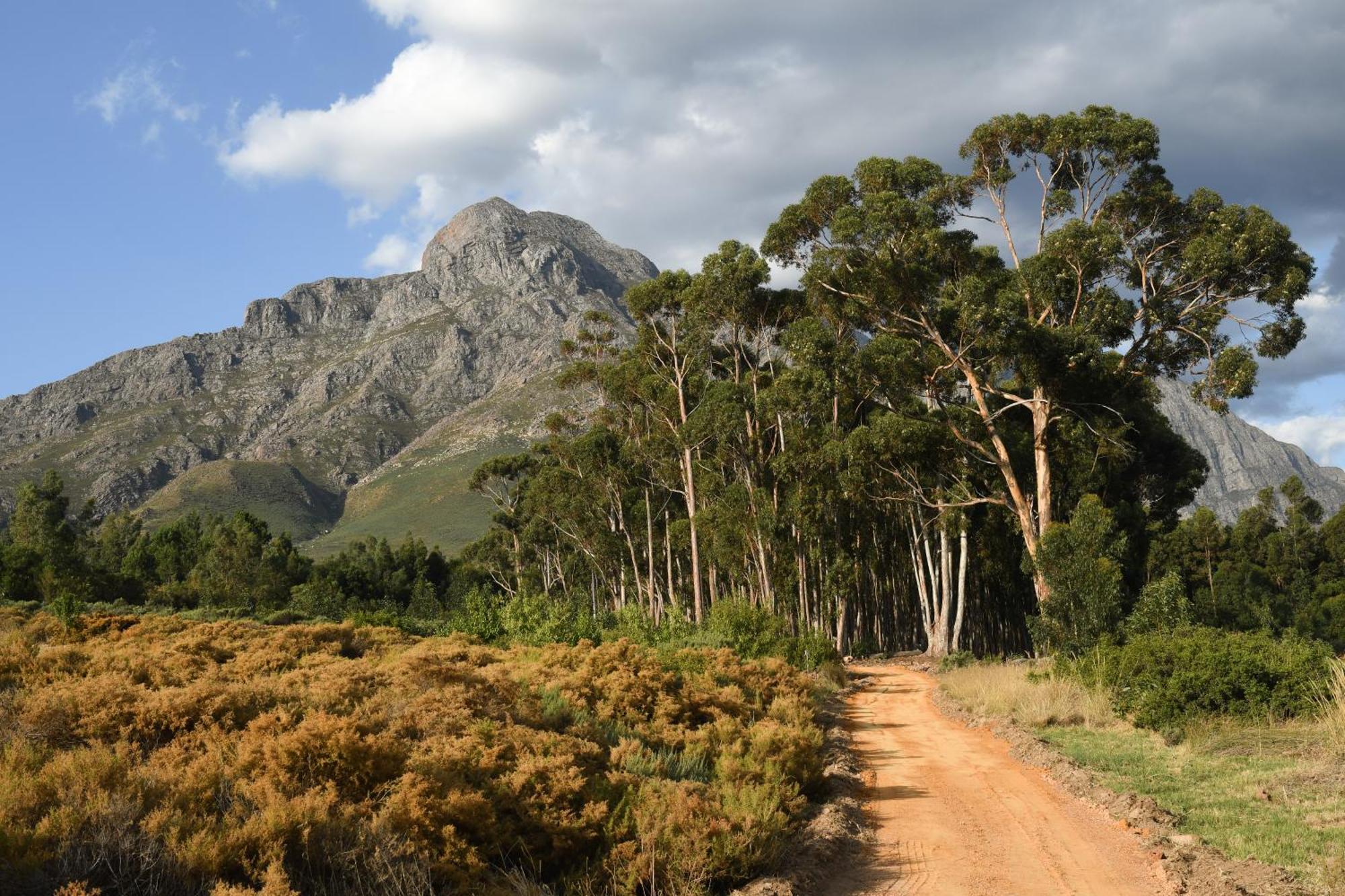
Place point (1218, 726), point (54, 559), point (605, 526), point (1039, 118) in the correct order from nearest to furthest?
point (1218, 726) < point (1039, 118) < point (54, 559) < point (605, 526)

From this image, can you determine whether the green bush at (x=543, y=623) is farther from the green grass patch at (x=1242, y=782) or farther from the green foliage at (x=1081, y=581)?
the green grass patch at (x=1242, y=782)

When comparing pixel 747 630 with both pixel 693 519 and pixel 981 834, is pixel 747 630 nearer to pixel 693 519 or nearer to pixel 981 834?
pixel 693 519

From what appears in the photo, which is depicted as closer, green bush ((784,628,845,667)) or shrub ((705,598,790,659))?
green bush ((784,628,845,667))

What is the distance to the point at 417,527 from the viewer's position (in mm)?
157875

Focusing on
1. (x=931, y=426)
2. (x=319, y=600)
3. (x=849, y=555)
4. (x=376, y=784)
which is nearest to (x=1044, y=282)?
(x=931, y=426)

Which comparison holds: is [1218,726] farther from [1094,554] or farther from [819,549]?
[819,549]

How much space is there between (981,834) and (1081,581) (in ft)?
41.4

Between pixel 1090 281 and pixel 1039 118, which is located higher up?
pixel 1039 118

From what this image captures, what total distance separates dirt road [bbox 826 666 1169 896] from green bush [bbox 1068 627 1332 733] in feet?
7.24

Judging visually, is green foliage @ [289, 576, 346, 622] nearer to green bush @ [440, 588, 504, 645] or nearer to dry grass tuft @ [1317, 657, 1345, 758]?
green bush @ [440, 588, 504, 645]

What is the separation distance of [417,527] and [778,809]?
157m

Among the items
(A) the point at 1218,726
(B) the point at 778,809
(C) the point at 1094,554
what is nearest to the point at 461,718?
(B) the point at 778,809

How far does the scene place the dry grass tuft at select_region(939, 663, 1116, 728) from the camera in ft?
46.2

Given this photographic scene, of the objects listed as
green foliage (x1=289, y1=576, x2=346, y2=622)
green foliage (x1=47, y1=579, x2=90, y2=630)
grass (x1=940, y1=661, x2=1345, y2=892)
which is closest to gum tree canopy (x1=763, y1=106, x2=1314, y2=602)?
grass (x1=940, y1=661, x2=1345, y2=892)
